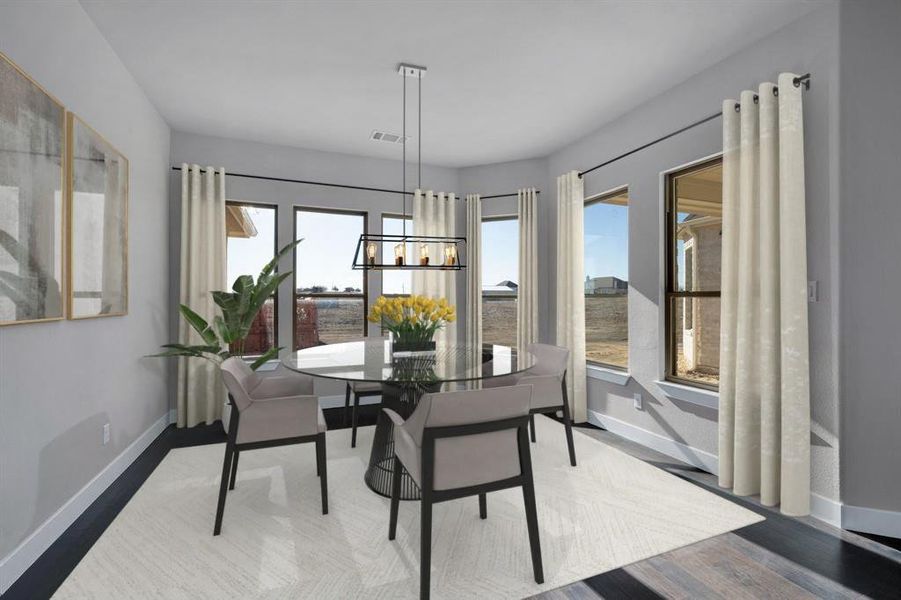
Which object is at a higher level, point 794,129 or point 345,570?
point 794,129

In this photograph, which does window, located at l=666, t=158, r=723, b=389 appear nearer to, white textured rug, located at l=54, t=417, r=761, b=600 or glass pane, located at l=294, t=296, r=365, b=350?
white textured rug, located at l=54, t=417, r=761, b=600

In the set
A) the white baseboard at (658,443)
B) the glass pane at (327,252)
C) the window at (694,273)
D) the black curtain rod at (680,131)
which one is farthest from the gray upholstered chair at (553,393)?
the glass pane at (327,252)

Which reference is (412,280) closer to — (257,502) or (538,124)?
(538,124)

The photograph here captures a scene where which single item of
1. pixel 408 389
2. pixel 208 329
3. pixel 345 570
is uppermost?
pixel 208 329

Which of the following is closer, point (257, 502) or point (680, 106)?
point (257, 502)

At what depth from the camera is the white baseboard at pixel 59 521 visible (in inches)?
73.2

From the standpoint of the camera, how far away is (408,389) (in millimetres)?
2811

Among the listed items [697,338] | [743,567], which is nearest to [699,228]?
[697,338]

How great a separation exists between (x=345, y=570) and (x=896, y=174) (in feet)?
10.7

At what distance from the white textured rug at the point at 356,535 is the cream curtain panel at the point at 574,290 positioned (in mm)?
1186

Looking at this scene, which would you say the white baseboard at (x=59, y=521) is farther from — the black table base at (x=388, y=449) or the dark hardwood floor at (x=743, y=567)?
the black table base at (x=388, y=449)

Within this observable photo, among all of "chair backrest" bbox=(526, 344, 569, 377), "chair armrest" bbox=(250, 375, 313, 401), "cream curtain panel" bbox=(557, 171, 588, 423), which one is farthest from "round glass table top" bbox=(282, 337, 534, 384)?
"cream curtain panel" bbox=(557, 171, 588, 423)

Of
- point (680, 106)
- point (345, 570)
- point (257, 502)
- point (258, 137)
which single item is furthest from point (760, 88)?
point (258, 137)

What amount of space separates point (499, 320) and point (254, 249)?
2840 millimetres
